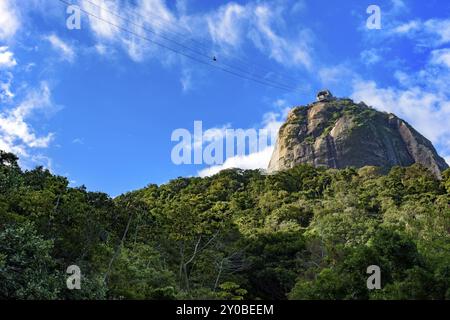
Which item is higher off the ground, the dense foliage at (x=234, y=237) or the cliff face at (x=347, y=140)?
the cliff face at (x=347, y=140)

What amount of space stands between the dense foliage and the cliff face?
1512 cm

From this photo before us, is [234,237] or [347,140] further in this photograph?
[347,140]

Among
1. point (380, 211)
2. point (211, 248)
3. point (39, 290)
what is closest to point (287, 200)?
point (380, 211)

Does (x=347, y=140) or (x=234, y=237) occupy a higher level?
(x=347, y=140)

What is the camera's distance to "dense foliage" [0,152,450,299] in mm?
13859

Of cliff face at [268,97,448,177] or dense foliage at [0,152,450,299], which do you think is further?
cliff face at [268,97,448,177]

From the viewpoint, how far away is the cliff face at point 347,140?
6594 centimetres

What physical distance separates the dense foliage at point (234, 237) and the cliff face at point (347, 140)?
595 inches

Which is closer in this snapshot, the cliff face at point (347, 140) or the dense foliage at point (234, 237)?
the dense foliage at point (234, 237)

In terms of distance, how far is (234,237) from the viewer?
3147 centimetres

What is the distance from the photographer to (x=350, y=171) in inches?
1887

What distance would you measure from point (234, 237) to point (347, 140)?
39328mm
